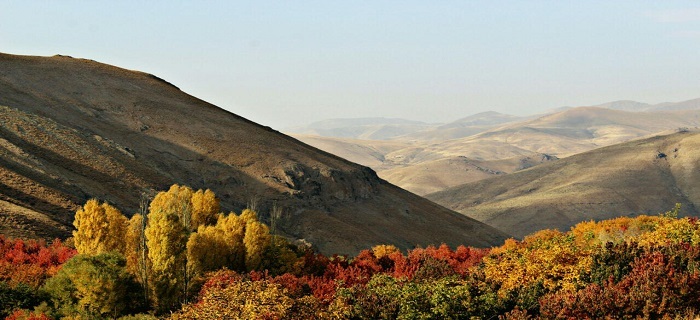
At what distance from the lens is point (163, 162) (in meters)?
88.4

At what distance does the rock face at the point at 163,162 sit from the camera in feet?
227

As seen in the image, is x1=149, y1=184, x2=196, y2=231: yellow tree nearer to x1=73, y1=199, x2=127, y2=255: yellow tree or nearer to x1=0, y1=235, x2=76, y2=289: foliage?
x1=73, y1=199, x2=127, y2=255: yellow tree

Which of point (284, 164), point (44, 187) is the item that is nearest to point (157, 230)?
point (44, 187)

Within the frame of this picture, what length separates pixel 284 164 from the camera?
98000 mm

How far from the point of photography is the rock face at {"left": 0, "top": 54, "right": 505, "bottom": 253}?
69.2m

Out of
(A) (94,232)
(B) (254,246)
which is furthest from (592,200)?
(A) (94,232)

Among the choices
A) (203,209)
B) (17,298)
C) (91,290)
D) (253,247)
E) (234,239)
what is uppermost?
(203,209)

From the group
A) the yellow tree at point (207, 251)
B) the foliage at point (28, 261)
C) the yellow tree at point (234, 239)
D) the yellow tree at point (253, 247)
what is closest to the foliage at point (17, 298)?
the foliage at point (28, 261)

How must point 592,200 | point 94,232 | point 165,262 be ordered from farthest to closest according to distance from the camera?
point 592,200 < point 94,232 < point 165,262

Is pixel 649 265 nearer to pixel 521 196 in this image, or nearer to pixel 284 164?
pixel 284 164

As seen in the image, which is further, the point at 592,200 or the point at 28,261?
the point at 592,200

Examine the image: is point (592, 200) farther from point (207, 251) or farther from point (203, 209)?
point (207, 251)

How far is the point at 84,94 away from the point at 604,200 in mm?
124644

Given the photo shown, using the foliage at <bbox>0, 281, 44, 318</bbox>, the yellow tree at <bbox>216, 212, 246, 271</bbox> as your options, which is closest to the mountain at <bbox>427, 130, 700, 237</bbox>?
the yellow tree at <bbox>216, 212, 246, 271</bbox>
